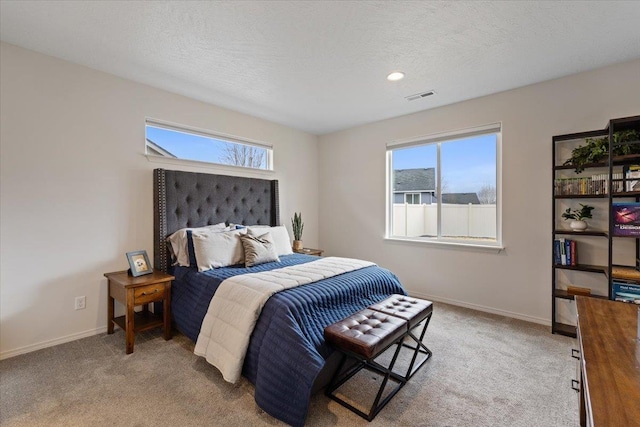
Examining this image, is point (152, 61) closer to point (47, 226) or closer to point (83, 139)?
point (83, 139)

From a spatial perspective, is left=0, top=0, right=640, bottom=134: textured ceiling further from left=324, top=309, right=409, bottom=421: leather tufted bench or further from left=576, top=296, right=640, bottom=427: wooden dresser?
left=324, top=309, right=409, bottom=421: leather tufted bench

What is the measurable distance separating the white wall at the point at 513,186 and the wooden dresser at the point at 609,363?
175cm

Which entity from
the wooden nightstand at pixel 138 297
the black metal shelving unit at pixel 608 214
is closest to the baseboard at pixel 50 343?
the wooden nightstand at pixel 138 297

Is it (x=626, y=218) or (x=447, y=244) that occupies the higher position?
(x=626, y=218)

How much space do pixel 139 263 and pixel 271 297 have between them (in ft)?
5.35

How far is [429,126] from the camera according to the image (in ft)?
12.4

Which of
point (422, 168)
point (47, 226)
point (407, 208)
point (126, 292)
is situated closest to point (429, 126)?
point (422, 168)

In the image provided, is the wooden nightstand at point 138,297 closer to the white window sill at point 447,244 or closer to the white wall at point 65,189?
the white wall at point 65,189

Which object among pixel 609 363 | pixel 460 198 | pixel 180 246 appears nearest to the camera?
pixel 609 363

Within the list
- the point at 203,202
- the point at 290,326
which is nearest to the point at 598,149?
the point at 290,326

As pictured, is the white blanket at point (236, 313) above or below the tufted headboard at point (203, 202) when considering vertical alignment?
below

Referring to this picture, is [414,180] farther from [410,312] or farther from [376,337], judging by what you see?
[376,337]

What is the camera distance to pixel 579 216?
2762 mm

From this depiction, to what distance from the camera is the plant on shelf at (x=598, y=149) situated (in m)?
2.44
